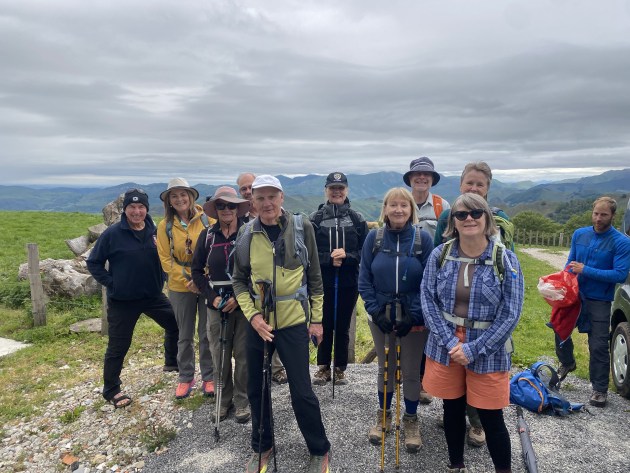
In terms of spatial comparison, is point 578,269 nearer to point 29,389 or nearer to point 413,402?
point 413,402

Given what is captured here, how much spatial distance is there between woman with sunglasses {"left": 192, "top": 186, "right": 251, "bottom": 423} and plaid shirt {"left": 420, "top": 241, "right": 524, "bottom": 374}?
9.18 feet

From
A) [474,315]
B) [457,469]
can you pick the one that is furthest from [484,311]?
[457,469]

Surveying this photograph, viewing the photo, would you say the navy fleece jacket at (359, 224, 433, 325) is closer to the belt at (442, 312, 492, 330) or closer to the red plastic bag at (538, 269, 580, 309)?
the belt at (442, 312, 492, 330)

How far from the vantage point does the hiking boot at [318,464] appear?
4.80 m

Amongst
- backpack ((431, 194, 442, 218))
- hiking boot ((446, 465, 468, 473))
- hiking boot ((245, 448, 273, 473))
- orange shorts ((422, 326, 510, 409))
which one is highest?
backpack ((431, 194, 442, 218))

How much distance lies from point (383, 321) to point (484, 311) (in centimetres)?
121

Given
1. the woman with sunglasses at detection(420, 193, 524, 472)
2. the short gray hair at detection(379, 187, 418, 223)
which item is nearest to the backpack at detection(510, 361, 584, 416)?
the woman with sunglasses at detection(420, 193, 524, 472)

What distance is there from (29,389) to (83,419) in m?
2.07

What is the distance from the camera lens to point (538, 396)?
20.4ft

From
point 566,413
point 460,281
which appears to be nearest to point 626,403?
point 566,413

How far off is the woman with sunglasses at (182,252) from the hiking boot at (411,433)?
3.39 meters

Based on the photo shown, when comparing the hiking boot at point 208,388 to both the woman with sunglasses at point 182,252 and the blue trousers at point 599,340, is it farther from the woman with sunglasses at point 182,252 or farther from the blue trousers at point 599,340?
the blue trousers at point 599,340

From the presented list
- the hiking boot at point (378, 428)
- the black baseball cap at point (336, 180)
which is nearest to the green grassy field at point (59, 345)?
the hiking boot at point (378, 428)

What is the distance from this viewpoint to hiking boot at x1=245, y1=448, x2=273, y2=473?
4.94m
